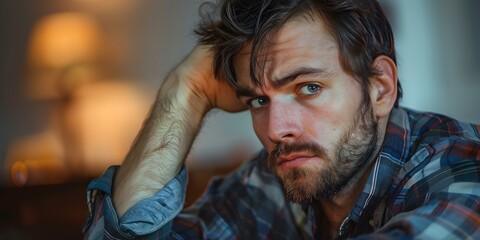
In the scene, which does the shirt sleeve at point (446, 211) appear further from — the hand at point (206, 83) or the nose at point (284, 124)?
the hand at point (206, 83)

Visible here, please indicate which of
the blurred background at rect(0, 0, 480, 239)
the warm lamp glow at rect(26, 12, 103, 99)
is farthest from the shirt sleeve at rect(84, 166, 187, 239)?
the warm lamp glow at rect(26, 12, 103, 99)

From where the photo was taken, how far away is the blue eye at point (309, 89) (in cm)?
143

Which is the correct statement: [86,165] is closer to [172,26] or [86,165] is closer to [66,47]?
[66,47]

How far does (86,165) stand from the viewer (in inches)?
156

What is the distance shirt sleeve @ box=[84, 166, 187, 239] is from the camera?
145cm

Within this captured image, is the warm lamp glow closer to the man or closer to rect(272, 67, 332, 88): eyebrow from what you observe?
the man

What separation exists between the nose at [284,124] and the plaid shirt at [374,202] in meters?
0.22

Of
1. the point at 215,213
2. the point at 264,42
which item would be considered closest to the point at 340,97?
the point at 264,42

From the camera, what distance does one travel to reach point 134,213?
146 cm

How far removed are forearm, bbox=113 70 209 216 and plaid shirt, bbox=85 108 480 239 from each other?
3 cm

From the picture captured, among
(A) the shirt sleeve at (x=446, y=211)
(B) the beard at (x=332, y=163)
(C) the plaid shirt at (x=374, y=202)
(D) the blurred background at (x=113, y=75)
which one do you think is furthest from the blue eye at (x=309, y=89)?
(D) the blurred background at (x=113, y=75)

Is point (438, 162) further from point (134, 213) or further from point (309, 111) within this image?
point (134, 213)

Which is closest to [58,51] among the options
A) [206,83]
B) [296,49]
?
[206,83]

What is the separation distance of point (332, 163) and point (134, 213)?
1.47ft
